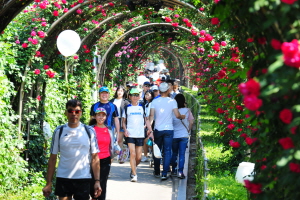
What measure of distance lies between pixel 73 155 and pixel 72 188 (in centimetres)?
33

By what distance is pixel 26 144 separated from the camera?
893cm

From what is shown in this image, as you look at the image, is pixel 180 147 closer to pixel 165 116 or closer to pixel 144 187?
pixel 165 116

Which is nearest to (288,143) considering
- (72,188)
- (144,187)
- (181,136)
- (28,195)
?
(72,188)

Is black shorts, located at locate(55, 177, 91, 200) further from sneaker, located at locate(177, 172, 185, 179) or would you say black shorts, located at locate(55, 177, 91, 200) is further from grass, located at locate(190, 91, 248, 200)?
sneaker, located at locate(177, 172, 185, 179)

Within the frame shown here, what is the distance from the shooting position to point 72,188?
15.9 ft

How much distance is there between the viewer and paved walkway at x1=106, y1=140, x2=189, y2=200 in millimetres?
7730

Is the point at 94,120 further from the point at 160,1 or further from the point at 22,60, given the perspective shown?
the point at 160,1

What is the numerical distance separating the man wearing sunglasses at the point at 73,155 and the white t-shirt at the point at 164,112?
3.92 m

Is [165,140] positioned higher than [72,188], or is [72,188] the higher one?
[165,140]

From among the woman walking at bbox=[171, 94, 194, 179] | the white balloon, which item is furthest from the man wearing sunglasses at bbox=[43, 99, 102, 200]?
the woman walking at bbox=[171, 94, 194, 179]

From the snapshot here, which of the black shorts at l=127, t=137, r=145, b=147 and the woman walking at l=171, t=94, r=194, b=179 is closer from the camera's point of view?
the black shorts at l=127, t=137, r=145, b=147

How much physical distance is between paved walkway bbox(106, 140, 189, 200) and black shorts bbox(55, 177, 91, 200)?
110 inches

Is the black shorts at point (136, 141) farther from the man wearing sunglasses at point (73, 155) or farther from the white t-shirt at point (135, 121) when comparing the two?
the man wearing sunglasses at point (73, 155)

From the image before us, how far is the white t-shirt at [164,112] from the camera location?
8711 mm
